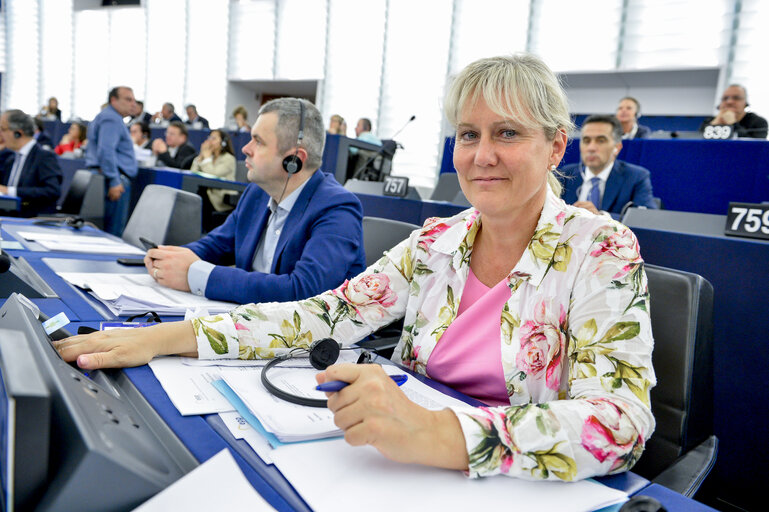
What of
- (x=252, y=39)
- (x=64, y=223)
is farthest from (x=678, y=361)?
(x=252, y=39)

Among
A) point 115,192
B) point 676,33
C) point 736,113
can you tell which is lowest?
point 115,192

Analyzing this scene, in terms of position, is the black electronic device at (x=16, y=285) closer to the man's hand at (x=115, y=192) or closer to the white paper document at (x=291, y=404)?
the white paper document at (x=291, y=404)

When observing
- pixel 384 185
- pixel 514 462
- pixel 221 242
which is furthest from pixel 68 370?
pixel 384 185

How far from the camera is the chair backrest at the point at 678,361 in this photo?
0.90 m

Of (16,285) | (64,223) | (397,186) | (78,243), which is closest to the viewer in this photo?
(16,285)

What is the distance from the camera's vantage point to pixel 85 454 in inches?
16.9

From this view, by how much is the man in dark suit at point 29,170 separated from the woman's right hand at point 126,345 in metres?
3.73

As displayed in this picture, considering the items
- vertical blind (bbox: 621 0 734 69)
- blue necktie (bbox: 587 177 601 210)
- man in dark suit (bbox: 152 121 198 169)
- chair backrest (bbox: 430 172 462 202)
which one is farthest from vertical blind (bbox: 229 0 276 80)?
blue necktie (bbox: 587 177 601 210)

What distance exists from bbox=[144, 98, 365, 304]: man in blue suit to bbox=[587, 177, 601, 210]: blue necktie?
2.52 meters

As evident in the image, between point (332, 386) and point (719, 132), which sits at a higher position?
point (719, 132)

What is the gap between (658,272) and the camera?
95 centimetres

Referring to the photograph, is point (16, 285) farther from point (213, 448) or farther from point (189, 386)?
point (213, 448)

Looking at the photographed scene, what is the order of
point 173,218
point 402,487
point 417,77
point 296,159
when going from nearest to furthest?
point 402,487, point 296,159, point 173,218, point 417,77

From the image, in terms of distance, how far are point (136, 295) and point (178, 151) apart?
620 centimetres
